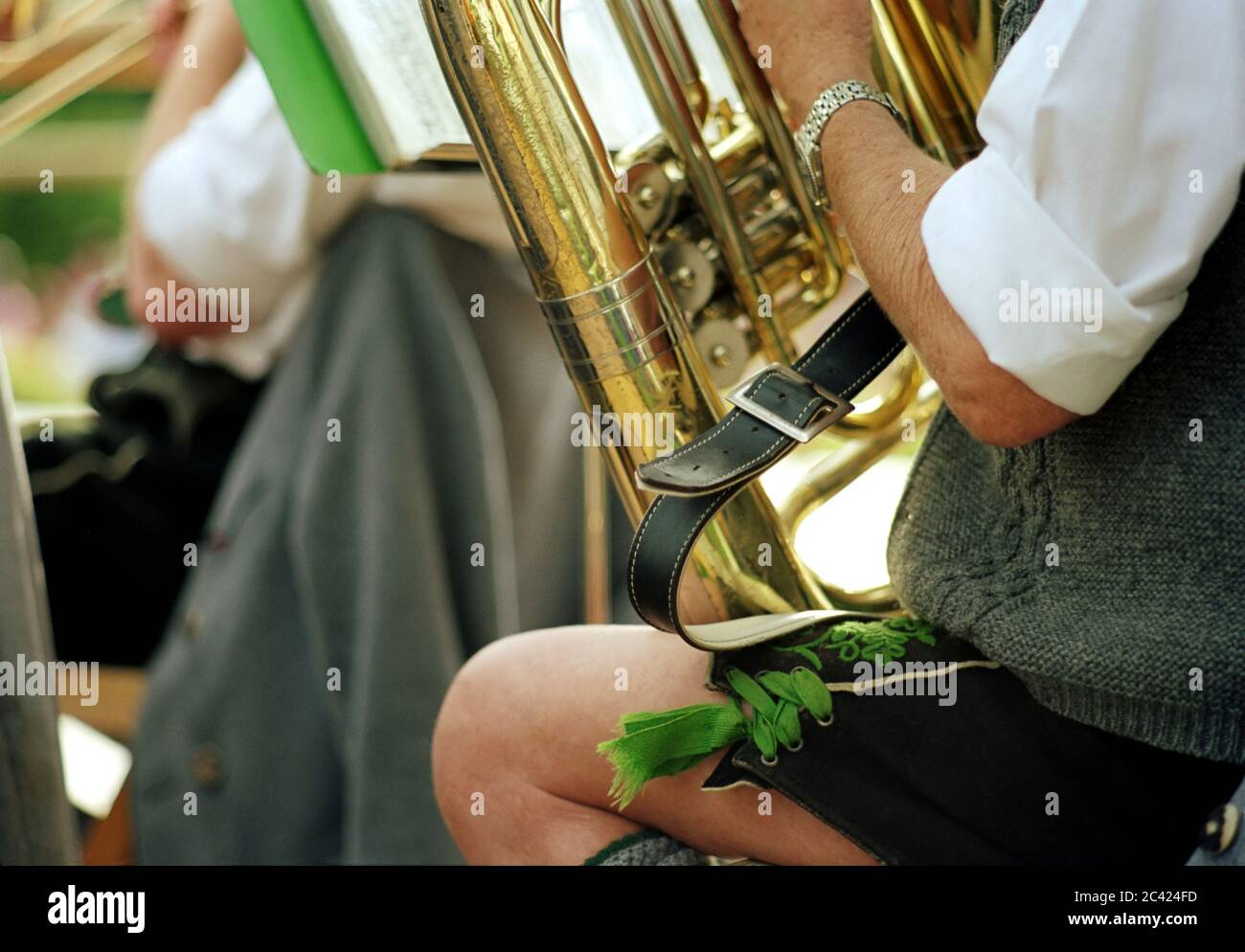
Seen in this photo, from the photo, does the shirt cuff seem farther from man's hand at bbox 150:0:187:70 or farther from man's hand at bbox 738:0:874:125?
man's hand at bbox 150:0:187:70

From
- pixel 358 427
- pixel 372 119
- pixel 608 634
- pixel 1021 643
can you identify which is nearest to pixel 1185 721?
pixel 1021 643

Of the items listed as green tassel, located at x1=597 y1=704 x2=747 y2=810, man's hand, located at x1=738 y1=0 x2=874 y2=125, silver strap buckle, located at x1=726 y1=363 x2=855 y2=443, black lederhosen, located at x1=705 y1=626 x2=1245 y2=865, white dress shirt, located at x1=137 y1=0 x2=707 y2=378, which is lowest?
black lederhosen, located at x1=705 y1=626 x2=1245 y2=865

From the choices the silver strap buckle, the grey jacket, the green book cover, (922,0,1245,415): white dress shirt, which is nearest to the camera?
(922,0,1245,415): white dress shirt

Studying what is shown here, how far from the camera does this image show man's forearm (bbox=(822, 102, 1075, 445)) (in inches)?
22.8

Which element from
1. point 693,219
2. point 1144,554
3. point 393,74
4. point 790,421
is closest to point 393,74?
point 393,74

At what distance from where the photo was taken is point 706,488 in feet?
2.01

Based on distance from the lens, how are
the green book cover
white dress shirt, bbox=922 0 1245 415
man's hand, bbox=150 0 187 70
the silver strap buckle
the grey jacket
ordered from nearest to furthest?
white dress shirt, bbox=922 0 1245 415, the silver strap buckle, the green book cover, the grey jacket, man's hand, bbox=150 0 187 70

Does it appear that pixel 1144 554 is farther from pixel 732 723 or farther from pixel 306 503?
pixel 306 503

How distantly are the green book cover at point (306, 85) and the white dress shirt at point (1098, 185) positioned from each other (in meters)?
0.37

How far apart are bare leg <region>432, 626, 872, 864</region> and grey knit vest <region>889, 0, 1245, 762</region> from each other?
0.13 meters

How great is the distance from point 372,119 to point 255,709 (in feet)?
1.97

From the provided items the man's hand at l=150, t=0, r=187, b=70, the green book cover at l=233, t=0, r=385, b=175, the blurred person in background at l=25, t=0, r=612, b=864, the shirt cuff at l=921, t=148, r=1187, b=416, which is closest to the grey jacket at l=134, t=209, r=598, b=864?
the blurred person in background at l=25, t=0, r=612, b=864

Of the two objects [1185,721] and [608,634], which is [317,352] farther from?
[1185,721]

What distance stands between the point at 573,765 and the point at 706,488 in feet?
0.56
